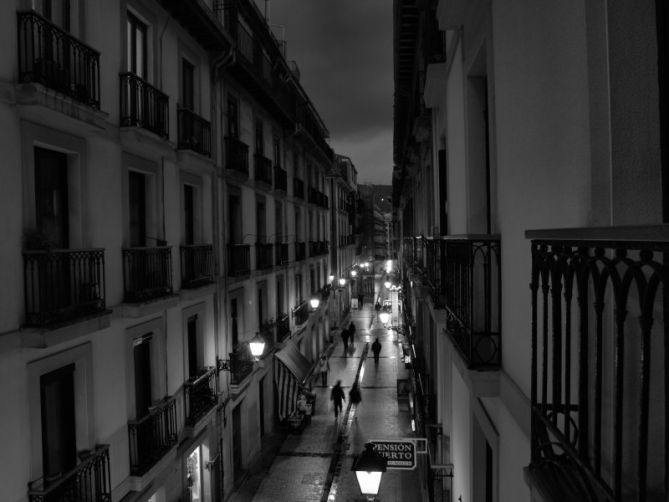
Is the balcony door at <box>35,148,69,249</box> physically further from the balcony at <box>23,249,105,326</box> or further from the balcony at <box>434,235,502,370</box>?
the balcony at <box>434,235,502,370</box>

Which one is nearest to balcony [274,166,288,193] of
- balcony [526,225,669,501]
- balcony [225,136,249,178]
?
balcony [225,136,249,178]

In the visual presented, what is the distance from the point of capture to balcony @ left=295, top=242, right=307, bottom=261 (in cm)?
2470

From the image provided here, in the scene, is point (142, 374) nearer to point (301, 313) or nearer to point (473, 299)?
point (473, 299)

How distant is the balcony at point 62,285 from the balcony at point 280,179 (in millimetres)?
12683

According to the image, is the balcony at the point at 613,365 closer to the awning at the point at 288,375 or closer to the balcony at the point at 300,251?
the awning at the point at 288,375

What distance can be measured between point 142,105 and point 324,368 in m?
21.0

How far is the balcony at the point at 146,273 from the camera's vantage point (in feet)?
31.6

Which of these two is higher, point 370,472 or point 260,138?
point 260,138

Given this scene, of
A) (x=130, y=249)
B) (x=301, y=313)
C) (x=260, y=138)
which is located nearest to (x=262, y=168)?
(x=260, y=138)

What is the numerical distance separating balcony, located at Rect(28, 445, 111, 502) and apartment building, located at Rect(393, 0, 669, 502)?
549 cm

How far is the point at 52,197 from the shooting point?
26.2 ft

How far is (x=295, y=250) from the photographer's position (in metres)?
24.5

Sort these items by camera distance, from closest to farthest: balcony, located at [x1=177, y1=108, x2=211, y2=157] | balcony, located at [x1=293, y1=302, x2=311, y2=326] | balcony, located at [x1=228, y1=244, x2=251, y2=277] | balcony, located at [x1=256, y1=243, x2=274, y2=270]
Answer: balcony, located at [x1=177, y1=108, x2=211, y2=157] → balcony, located at [x1=228, y1=244, x2=251, y2=277] → balcony, located at [x1=256, y1=243, x2=274, y2=270] → balcony, located at [x1=293, y1=302, x2=311, y2=326]

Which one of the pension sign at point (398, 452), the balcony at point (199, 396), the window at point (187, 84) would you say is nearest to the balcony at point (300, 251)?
the balcony at point (199, 396)
